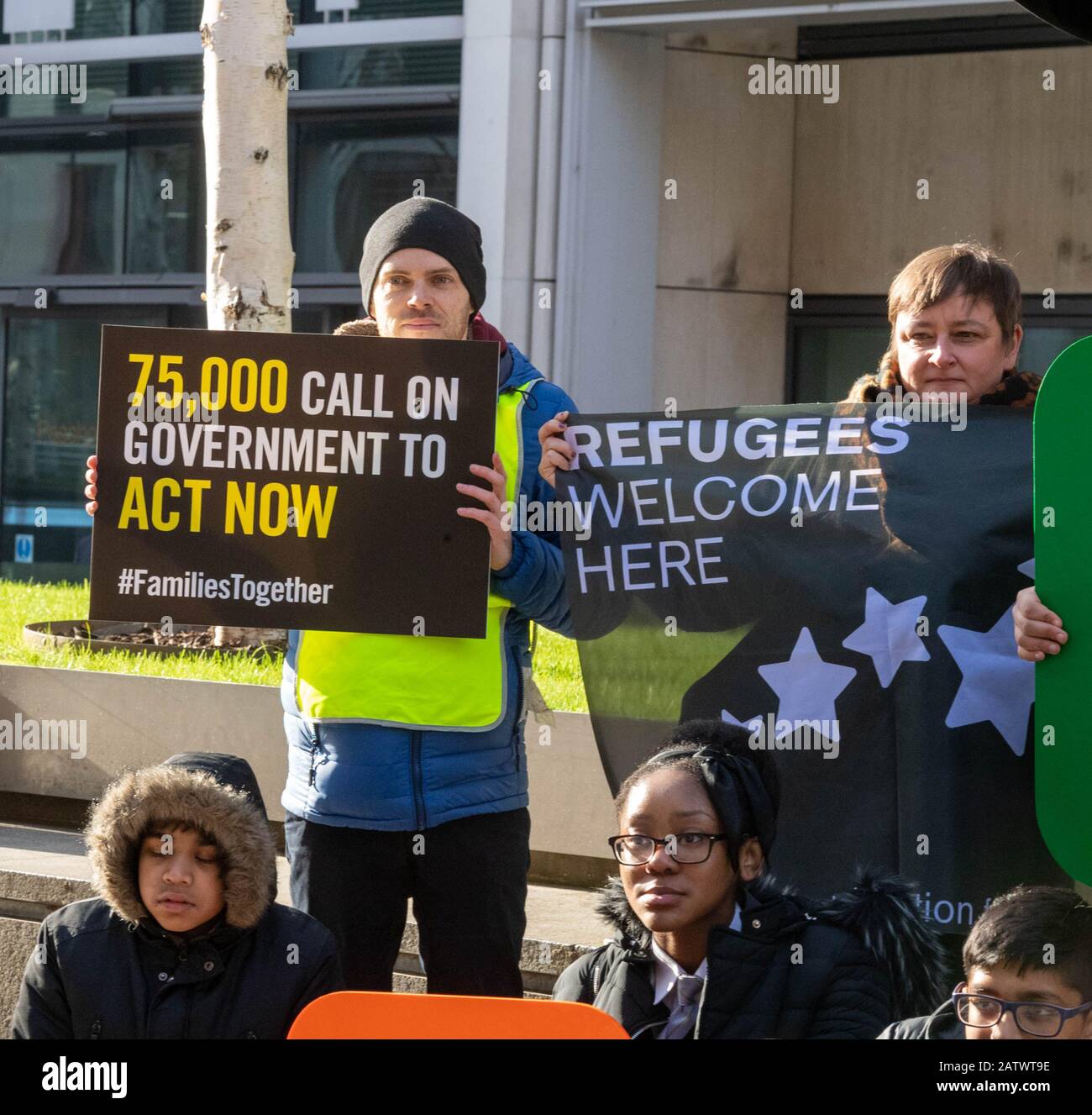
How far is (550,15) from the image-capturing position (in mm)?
9273

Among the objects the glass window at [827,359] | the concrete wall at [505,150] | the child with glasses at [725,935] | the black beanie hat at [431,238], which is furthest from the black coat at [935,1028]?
the glass window at [827,359]

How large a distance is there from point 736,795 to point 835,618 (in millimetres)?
627

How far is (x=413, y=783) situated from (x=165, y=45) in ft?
29.6

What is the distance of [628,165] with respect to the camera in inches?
373

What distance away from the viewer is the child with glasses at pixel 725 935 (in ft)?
9.22

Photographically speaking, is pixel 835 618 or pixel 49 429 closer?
pixel 835 618

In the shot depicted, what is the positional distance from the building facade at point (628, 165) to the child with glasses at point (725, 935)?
624cm

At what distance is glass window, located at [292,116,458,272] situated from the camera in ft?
33.8

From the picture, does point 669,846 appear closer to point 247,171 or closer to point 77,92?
point 247,171

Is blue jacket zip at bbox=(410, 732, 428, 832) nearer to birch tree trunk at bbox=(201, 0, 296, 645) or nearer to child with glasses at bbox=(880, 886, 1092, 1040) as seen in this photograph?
child with glasses at bbox=(880, 886, 1092, 1040)

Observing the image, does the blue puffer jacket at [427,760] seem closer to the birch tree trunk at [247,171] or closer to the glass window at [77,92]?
the birch tree trunk at [247,171]

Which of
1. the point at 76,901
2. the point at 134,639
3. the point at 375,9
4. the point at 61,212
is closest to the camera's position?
the point at 76,901

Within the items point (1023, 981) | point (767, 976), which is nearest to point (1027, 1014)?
point (1023, 981)

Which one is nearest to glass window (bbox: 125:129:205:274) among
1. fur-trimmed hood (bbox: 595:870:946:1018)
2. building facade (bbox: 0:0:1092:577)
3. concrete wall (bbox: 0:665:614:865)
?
building facade (bbox: 0:0:1092:577)
